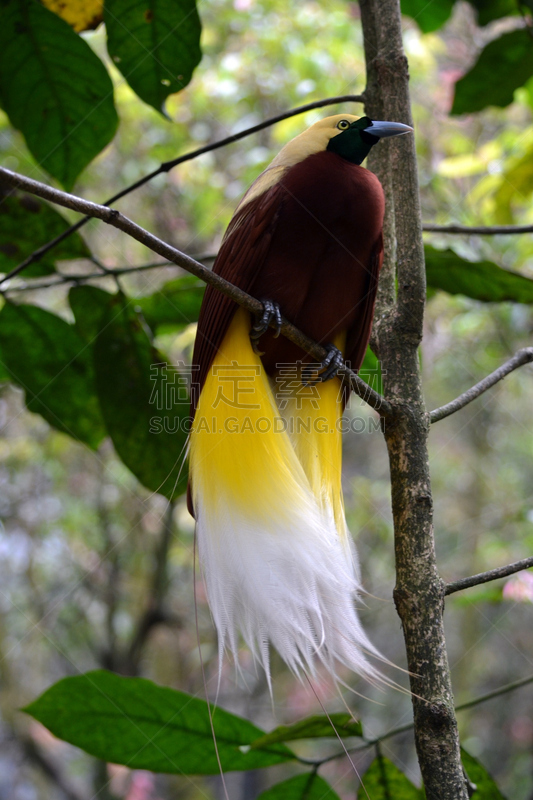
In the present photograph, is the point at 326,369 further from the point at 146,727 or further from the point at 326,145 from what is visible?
the point at 146,727

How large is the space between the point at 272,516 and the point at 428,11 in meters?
1.42

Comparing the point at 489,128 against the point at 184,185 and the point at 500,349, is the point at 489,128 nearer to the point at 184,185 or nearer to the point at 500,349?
the point at 500,349

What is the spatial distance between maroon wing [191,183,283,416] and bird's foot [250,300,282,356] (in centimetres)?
5

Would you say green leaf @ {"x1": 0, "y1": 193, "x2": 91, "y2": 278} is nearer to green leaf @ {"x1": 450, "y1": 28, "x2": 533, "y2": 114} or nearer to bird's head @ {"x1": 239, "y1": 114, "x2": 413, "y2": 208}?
bird's head @ {"x1": 239, "y1": 114, "x2": 413, "y2": 208}

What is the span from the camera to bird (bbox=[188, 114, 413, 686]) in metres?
1.06

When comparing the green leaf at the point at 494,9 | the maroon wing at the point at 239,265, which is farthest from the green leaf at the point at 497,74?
the maroon wing at the point at 239,265

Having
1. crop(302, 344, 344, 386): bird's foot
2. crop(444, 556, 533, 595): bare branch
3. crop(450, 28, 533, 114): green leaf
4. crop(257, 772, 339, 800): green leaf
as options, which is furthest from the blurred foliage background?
crop(444, 556, 533, 595): bare branch

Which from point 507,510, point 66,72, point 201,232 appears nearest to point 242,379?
point 66,72

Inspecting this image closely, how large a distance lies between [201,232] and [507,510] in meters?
2.62

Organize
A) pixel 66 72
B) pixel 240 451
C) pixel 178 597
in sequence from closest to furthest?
pixel 240 451 → pixel 66 72 → pixel 178 597

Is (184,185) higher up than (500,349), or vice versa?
(184,185)

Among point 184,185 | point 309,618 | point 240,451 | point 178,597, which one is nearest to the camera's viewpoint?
point 309,618

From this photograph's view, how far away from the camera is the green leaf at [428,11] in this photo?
68.5 inches

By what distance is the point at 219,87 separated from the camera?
3.65 metres
